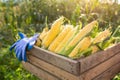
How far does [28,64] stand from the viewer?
1.96 meters

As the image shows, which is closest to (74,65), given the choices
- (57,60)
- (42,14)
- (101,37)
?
(57,60)

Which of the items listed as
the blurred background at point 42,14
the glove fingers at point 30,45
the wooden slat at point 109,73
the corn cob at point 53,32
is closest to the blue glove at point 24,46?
the glove fingers at point 30,45

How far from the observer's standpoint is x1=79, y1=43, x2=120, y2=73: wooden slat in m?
1.47

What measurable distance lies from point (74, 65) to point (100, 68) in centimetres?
31

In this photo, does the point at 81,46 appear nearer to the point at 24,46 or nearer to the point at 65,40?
the point at 65,40

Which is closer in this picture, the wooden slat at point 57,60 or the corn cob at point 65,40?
the wooden slat at point 57,60

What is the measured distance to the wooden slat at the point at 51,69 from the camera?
1.52m

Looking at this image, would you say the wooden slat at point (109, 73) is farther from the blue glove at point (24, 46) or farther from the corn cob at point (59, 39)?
the blue glove at point (24, 46)

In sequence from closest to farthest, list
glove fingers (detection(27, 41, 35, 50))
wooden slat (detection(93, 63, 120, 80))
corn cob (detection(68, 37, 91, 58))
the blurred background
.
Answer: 1. corn cob (detection(68, 37, 91, 58))
2. wooden slat (detection(93, 63, 120, 80))
3. glove fingers (detection(27, 41, 35, 50))
4. the blurred background

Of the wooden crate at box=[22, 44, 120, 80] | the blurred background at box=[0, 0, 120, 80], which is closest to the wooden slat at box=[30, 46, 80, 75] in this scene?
the wooden crate at box=[22, 44, 120, 80]

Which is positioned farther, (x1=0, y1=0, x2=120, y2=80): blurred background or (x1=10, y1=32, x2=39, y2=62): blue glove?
(x1=0, y1=0, x2=120, y2=80): blurred background

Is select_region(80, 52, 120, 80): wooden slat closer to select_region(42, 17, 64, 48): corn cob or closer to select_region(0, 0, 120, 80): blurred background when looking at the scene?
select_region(42, 17, 64, 48): corn cob

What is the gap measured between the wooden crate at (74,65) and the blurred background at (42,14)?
0.98m

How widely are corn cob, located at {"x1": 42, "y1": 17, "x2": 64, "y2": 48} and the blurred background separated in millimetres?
1050
